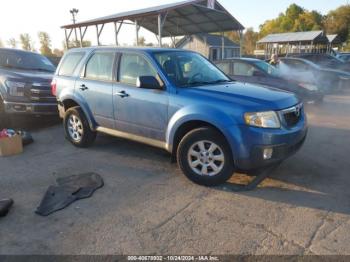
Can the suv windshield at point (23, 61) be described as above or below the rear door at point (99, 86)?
above

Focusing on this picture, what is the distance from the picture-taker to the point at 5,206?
12.1ft

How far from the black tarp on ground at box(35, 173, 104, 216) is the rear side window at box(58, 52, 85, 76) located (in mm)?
2355

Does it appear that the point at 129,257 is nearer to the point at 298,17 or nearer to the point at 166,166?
the point at 166,166

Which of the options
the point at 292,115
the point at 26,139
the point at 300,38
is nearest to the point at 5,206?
the point at 26,139

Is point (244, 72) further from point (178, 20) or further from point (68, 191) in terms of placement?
point (178, 20)

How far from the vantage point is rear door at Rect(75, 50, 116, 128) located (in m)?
5.29

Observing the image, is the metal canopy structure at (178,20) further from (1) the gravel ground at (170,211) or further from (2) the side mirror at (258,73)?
(1) the gravel ground at (170,211)

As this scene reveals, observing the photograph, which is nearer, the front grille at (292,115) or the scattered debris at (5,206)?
the scattered debris at (5,206)

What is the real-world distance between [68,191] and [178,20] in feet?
61.9

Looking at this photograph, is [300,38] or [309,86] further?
[300,38]

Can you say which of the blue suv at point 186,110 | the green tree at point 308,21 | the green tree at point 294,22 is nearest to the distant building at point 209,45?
the blue suv at point 186,110

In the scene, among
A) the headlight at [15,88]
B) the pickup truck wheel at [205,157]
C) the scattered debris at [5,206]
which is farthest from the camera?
the headlight at [15,88]

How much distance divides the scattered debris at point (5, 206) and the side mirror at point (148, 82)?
2238mm

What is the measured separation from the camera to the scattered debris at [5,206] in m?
3.60
